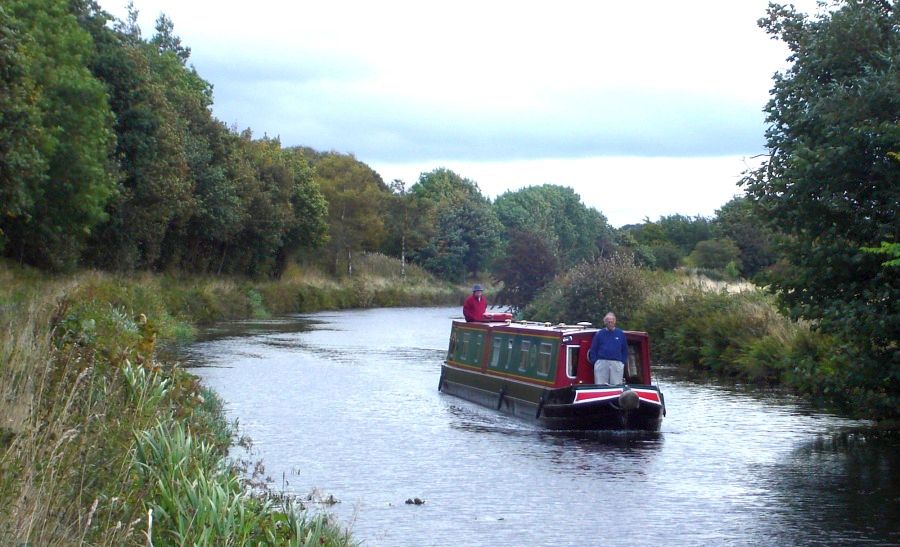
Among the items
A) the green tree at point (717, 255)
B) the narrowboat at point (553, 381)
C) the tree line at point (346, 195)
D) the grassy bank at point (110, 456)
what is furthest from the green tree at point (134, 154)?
the grassy bank at point (110, 456)

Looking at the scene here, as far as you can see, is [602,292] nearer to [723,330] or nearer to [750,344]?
[723,330]

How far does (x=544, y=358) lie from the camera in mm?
21297

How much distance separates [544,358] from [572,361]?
2.61ft

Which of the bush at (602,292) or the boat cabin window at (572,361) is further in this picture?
the bush at (602,292)

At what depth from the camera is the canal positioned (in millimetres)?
12367

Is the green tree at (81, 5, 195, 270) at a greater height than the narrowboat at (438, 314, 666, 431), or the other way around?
the green tree at (81, 5, 195, 270)

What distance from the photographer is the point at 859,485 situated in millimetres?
14992

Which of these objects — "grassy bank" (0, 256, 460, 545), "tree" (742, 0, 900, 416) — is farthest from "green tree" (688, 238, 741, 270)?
"grassy bank" (0, 256, 460, 545)

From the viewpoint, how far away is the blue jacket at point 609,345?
1989 cm

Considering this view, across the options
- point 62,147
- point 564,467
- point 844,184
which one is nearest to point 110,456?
point 564,467

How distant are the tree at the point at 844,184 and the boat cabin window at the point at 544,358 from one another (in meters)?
4.34

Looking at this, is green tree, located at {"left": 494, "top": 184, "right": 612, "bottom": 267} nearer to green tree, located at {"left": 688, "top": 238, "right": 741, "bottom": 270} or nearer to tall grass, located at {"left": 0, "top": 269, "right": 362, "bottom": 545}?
green tree, located at {"left": 688, "top": 238, "right": 741, "bottom": 270}

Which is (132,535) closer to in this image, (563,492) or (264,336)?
(563,492)

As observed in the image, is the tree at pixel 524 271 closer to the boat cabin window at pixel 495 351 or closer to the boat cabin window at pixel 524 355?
the boat cabin window at pixel 495 351
